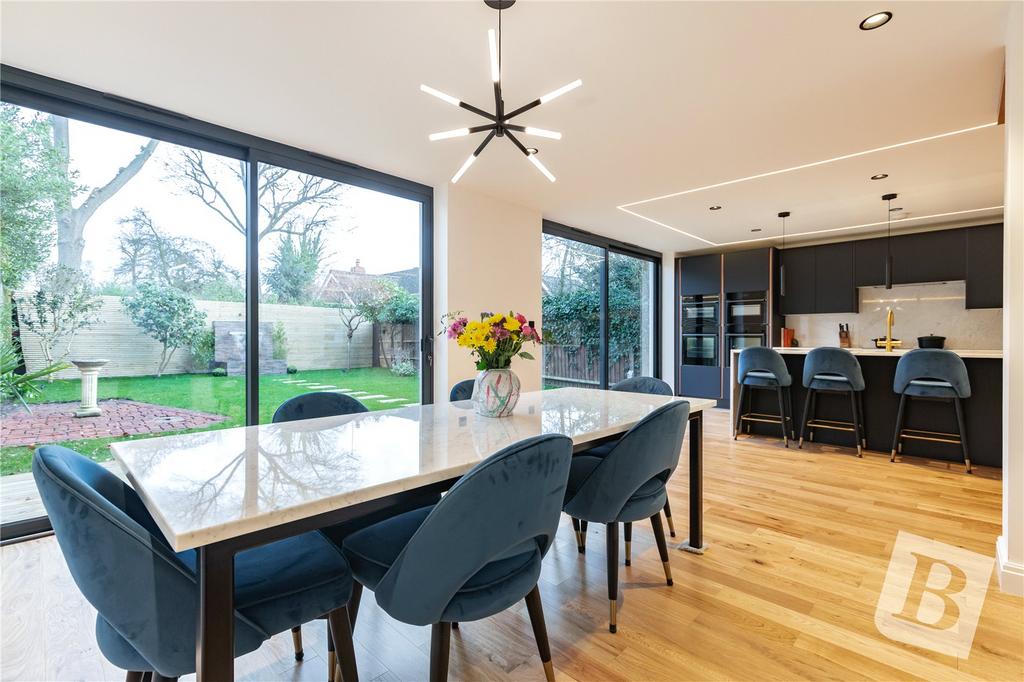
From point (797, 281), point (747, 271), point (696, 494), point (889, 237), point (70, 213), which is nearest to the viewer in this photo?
point (696, 494)

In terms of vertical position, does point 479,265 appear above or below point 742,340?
above

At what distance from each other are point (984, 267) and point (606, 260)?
4.18m

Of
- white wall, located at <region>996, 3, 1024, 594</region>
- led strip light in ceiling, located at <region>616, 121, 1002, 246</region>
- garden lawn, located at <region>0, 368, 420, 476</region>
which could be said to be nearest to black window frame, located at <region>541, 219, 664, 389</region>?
led strip light in ceiling, located at <region>616, 121, 1002, 246</region>

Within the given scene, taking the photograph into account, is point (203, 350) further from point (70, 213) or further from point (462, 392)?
point (462, 392)

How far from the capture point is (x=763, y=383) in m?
4.85

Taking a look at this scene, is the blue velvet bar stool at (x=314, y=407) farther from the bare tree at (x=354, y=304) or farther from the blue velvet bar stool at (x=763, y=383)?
the blue velvet bar stool at (x=763, y=383)

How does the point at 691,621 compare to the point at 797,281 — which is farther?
the point at 797,281

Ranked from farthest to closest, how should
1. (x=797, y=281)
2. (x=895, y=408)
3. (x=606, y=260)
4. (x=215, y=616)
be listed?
(x=797, y=281) → (x=606, y=260) → (x=895, y=408) → (x=215, y=616)

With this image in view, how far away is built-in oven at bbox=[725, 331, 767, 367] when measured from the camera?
6.77 metres

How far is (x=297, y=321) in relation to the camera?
3.59m

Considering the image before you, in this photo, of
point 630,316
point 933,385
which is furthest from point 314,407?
point 630,316

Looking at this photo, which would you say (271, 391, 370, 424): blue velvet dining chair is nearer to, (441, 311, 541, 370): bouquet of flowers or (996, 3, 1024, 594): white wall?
(441, 311, 541, 370): bouquet of flowers

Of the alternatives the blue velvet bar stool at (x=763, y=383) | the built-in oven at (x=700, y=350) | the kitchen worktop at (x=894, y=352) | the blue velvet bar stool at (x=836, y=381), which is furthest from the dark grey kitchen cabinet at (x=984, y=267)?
the built-in oven at (x=700, y=350)

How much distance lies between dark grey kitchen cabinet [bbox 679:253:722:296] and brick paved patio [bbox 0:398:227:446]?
653 cm
